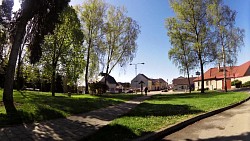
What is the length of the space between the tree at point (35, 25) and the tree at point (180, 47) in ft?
81.7

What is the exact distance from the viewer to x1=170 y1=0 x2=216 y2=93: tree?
37.8 m

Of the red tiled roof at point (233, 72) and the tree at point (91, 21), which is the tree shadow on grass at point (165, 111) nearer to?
the tree at point (91, 21)

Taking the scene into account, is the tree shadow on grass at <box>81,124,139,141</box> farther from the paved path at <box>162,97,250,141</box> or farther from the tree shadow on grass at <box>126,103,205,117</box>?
the tree shadow on grass at <box>126,103,205,117</box>

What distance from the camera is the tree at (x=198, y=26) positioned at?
124 ft

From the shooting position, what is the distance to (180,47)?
4047 centimetres

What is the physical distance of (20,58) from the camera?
33.4 meters

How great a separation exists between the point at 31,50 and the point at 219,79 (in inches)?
2483

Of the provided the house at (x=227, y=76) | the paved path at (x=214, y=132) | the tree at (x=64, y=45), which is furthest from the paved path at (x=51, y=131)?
the house at (x=227, y=76)

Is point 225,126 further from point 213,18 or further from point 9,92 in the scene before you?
point 213,18

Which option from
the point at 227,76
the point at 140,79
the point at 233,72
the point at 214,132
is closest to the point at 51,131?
the point at 214,132

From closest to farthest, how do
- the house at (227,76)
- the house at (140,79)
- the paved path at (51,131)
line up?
the paved path at (51,131) < the house at (227,76) < the house at (140,79)

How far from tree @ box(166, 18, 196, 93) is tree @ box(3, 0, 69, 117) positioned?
24.9m

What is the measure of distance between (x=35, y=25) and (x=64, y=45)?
1328 cm

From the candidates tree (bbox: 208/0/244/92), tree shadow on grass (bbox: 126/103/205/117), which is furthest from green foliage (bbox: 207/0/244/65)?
tree shadow on grass (bbox: 126/103/205/117)
